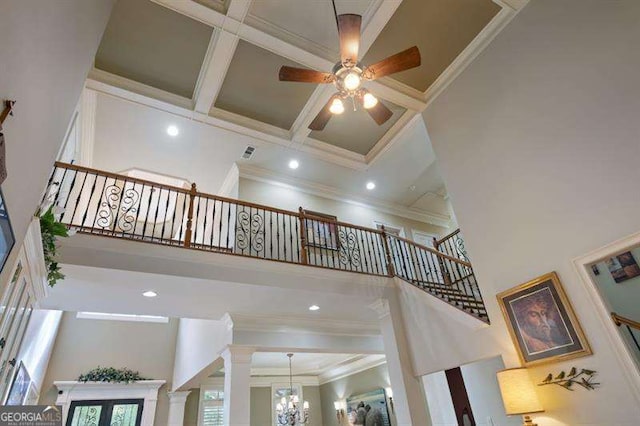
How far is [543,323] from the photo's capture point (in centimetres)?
332

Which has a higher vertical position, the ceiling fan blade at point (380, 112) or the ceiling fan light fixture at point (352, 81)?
the ceiling fan blade at point (380, 112)

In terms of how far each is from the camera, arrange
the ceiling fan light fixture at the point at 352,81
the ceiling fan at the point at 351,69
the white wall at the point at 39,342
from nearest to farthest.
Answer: the ceiling fan at the point at 351,69 → the ceiling fan light fixture at the point at 352,81 → the white wall at the point at 39,342

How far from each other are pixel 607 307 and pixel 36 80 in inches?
169

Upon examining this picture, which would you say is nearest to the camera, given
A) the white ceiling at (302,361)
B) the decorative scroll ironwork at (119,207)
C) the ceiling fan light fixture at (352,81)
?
the ceiling fan light fixture at (352,81)

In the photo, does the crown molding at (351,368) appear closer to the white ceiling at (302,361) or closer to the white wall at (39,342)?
the white ceiling at (302,361)

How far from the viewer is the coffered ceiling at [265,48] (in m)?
4.35

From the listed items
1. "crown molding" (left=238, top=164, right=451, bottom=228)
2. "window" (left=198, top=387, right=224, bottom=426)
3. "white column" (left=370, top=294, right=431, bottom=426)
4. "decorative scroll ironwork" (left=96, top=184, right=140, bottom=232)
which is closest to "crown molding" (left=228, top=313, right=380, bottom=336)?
"white column" (left=370, top=294, right=431, bottom=426)

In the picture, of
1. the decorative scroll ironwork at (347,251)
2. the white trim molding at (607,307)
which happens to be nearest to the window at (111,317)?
the decorative scroll ironwork at (347,251)

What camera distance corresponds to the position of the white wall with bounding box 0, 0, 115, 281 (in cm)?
155

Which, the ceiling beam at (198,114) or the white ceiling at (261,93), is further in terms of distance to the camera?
the ceiling beam at (198,114)

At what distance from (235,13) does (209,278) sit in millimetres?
3181

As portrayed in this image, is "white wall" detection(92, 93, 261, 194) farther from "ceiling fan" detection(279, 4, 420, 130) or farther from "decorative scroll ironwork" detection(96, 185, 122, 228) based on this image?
"ceiling fan" detection(279, 4, 420, 130)

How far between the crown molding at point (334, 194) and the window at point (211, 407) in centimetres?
611

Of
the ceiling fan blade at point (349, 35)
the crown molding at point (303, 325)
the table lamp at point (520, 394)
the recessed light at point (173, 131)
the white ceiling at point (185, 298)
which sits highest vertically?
the recessed light at point (173, 131)
